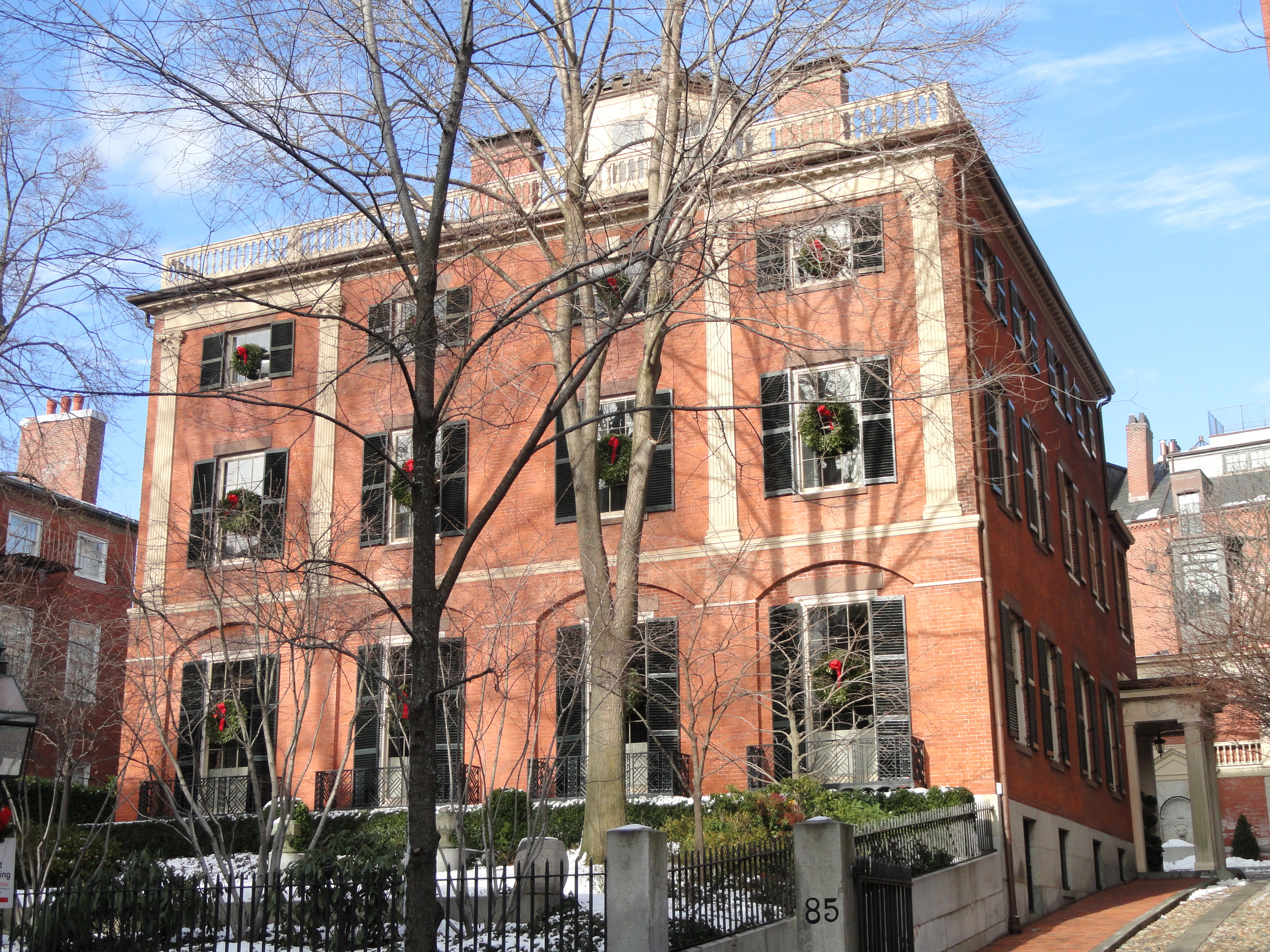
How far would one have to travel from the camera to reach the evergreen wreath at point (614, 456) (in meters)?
21.3

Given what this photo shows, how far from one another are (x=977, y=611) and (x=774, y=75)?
28.9ft

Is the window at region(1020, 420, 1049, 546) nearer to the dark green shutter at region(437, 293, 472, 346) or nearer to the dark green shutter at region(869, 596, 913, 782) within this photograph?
the dark green shutter at region(869, 596, 913, 782)

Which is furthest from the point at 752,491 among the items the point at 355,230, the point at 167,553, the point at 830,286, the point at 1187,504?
the point at 1187,504

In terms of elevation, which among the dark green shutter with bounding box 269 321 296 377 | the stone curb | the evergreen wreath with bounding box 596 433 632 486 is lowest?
the stone curb

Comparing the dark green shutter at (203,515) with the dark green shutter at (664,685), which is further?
the dark green shutter at (664,685)

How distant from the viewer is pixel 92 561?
37094 mm

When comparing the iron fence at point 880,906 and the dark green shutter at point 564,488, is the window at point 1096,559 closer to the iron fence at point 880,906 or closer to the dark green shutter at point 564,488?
the dark green shutter at point 564,488

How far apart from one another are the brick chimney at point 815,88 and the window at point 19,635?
1352 centimetres

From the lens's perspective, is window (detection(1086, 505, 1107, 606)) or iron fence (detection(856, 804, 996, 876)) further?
window (detection(1086, 505, 1107, 606))

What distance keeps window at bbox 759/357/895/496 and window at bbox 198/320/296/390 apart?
946cm

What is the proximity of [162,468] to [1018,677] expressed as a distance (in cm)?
1684

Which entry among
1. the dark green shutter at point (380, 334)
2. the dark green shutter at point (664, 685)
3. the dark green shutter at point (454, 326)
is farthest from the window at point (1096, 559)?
the dark green shutter at point (380, 334)

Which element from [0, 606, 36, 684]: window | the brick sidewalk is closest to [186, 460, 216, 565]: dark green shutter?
[0, 606, 36, 684]: window

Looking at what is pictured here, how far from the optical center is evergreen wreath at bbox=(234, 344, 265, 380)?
25469mm
